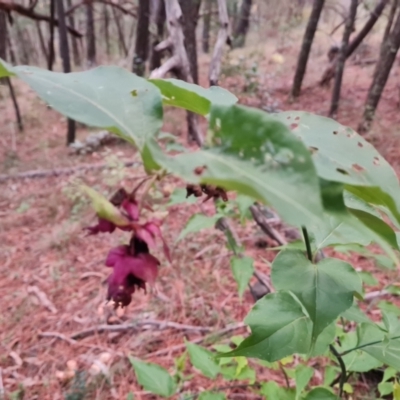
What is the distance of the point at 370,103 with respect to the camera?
4.64 metres

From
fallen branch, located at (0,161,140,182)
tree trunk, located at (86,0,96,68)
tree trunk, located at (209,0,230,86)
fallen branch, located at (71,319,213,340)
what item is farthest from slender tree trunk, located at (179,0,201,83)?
tree trunk, located at (86,0,96,68)

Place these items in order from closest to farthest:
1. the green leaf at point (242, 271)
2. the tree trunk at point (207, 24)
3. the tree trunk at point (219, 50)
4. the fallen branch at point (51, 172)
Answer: the green leaf at point (242, 271) < the tree trunk at point (219, 50) < the fallen branch at point (51, 172) < the tree trunk at point (207, 24)

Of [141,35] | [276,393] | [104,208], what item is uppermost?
[104,208]

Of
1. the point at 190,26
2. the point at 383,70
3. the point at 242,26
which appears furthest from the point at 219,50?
the point at 242,26

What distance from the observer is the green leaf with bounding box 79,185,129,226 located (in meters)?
0.39

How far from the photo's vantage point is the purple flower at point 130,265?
0.46 m

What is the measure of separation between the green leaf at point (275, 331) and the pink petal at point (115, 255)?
0.82 ft

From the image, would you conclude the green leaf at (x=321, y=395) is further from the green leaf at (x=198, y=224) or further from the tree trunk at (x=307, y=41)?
the tree trunk at (x=307, y=41)

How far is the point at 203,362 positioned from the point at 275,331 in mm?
597

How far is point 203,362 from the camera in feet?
3.74

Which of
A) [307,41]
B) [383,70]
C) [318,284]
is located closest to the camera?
[318,284]

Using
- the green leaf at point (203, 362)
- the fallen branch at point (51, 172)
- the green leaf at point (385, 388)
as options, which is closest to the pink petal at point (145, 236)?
the green leaf at point (203, 362)

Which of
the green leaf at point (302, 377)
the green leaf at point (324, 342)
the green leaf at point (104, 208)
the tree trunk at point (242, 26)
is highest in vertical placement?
the green leaf at point (104, 208)

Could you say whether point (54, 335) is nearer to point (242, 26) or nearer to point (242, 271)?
point (242, 271)
